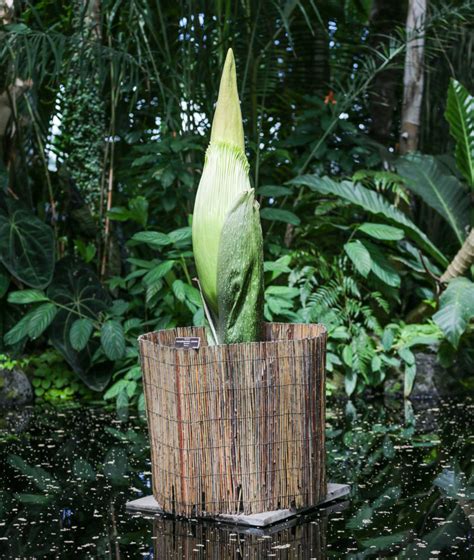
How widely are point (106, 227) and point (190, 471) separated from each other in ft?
10.8

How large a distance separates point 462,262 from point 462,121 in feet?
3.06

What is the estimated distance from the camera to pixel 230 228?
3.33 m

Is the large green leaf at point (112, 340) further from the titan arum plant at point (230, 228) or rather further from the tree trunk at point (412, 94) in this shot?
the tree trunk at point (412, 94)

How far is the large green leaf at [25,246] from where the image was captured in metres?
5.51

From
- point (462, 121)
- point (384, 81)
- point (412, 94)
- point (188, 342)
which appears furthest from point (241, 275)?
point (384, 81)

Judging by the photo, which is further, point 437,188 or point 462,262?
point 437,188

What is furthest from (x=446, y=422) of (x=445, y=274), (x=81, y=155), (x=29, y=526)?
(x=81, y=155)

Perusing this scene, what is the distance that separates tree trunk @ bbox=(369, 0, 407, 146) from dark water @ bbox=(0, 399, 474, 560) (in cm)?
266

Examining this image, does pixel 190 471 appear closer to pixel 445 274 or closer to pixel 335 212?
pixel 445 274

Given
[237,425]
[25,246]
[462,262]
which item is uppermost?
[25,246]

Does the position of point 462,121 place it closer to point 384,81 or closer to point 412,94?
point 412,94

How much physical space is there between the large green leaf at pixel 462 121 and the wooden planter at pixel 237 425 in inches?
123

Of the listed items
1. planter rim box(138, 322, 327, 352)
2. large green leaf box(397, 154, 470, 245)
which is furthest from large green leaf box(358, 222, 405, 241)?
planter rim box(138, 322, 327, 352)

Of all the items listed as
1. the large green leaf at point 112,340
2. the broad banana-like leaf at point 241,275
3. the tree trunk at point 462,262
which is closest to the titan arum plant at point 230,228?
the broad banana-like leaf at point 241,275
